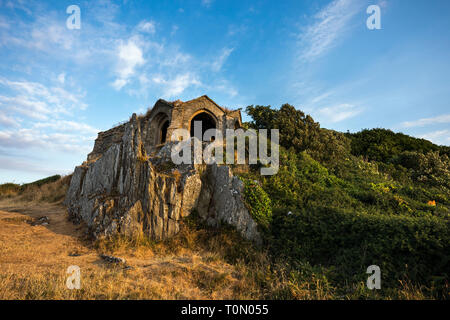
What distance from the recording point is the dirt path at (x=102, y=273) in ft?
15.1

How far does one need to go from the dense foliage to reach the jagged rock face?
1779mm

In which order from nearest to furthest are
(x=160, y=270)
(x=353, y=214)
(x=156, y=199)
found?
(x=160, y=270)
(x=353, y=214)
(x=156, y=199)

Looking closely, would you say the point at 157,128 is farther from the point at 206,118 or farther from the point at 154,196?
the point at 154,196

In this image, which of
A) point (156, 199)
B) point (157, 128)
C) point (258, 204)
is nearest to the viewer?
point (258, 204)

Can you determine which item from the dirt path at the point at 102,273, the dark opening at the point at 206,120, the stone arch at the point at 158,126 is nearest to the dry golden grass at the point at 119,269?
the dirt path at the point at 102,273

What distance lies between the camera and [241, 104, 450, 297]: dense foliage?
5309 mm

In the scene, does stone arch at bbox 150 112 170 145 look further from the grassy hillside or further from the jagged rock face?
the grassy hillside

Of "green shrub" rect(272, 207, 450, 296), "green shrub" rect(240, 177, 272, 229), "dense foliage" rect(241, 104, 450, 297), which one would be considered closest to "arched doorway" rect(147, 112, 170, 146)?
"dense foliage" rect(241, 104, 450, 297)

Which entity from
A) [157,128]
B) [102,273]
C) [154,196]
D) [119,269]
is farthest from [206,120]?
[102,273]

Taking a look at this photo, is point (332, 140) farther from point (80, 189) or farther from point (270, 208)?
point (80, 189)

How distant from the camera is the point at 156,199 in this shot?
8.43 m

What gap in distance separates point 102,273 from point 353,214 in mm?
8091

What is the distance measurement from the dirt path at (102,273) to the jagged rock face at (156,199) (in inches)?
41.0

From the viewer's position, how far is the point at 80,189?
47.1 feet
